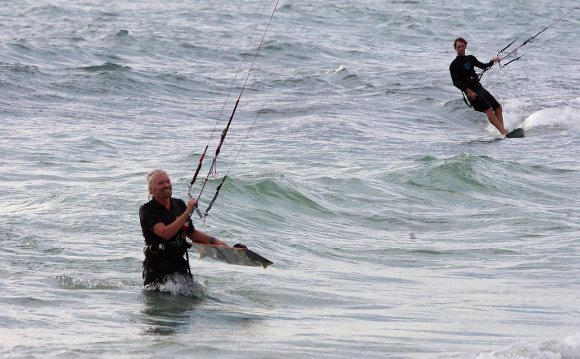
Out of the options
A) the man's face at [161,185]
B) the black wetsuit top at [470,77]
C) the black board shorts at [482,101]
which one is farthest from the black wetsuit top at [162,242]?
the black board shorts at [482,101]

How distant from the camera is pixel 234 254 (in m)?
8.33

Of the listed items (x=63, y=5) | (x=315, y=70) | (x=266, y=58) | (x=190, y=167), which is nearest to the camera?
(x=190, y=167)

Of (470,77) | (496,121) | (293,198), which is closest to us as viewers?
(293,198)

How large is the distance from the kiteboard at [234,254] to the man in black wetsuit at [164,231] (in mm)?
66

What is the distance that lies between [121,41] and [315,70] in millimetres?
5715

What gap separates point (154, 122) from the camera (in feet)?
63.2

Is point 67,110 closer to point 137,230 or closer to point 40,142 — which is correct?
point 40,142

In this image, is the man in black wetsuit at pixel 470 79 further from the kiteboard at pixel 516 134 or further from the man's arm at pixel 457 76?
the kiteboard at pixel 516 134

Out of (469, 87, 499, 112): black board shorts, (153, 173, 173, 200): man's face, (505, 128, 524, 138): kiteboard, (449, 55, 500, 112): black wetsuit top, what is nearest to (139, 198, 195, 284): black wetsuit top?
(153, 173, 173, 200): man's face

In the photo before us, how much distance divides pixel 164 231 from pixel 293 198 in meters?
5.53

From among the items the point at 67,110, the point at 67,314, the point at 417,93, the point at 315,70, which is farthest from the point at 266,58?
the point at 67,314

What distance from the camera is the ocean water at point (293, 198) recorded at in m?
7.77

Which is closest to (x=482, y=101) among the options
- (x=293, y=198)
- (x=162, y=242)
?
(x=293, y=198)

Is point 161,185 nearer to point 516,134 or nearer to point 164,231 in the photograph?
point 164,231
